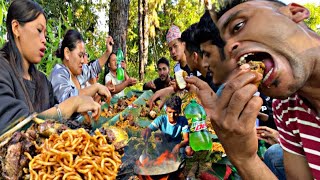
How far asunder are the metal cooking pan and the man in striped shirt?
0.67m

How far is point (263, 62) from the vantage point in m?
1.39

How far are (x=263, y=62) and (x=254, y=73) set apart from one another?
0.18 m

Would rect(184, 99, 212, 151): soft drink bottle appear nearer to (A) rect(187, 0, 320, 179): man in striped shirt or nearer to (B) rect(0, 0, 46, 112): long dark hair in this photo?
(A) rect(187, 0, 320, 179): man in striped shirt

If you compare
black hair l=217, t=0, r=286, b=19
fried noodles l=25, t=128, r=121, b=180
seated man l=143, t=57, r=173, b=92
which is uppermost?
black hair l=217, t=0, r=286, b=19

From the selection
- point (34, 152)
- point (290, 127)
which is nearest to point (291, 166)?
point (290, 127)

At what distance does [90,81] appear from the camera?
5.82 metres

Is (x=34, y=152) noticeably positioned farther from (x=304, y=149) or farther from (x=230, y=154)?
(x=304, y=149)

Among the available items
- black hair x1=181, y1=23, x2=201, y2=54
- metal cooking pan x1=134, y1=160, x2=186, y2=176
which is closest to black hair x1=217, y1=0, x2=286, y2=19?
metal cooking pan x1=134, y1=160, x2=186, y2=176

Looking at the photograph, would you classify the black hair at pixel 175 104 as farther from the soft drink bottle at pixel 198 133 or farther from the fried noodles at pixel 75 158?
the fried noodles at pixel 75 158

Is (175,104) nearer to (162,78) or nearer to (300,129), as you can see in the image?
(300,129)

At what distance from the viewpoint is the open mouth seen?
4.46ft

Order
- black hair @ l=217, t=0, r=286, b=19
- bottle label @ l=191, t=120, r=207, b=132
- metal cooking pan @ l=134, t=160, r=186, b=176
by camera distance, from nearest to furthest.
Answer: black hair @ l=217, t=0, r=286, b=19 < metal cooking pan @ l=134, t=160, r=186, b=176 < bottle label @ l=191, t=120, r=207, b=132

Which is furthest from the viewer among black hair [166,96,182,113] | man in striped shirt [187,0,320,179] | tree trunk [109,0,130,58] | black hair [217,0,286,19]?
tree trunk [109,0,130,58]

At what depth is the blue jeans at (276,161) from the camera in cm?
276
